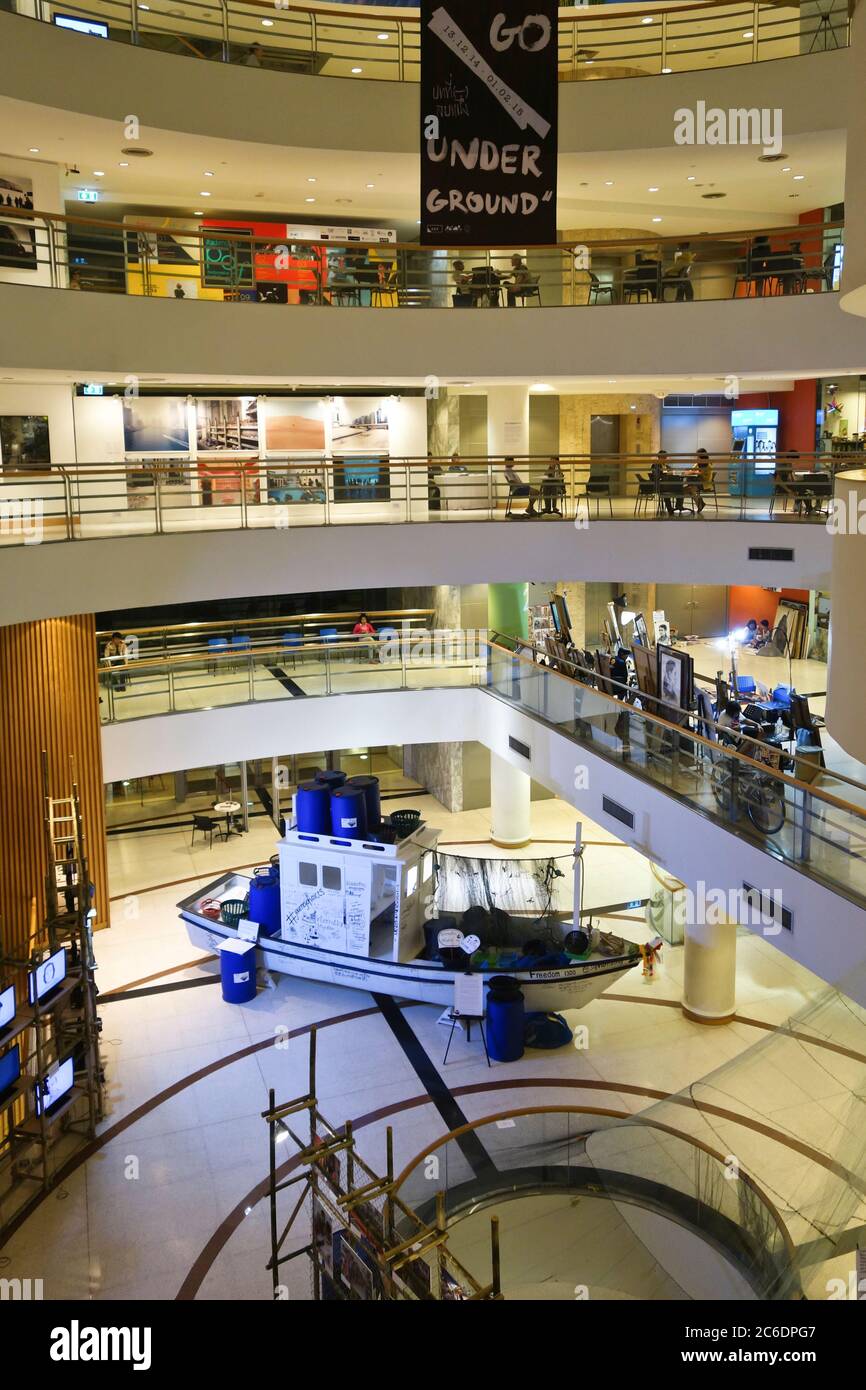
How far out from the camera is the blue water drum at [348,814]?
1376cm

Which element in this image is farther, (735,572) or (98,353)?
(735,572)

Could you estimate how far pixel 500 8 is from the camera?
31.2 feet

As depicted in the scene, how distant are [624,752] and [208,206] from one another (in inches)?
450

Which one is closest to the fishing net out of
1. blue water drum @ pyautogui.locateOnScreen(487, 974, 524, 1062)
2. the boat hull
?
the boat hull

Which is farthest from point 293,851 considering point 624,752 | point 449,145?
point 449,145

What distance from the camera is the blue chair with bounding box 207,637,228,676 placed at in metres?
15.4

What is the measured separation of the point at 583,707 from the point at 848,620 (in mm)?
8096

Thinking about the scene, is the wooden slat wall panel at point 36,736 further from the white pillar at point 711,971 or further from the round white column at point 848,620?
the round white column at point 848,620

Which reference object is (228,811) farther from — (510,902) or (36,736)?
(510,902)

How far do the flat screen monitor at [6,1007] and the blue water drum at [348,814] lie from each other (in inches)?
193

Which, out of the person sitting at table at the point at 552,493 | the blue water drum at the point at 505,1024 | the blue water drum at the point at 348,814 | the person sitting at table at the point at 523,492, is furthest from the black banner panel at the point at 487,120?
the blue water drum at the point at 505,1024

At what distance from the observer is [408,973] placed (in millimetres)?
13266
